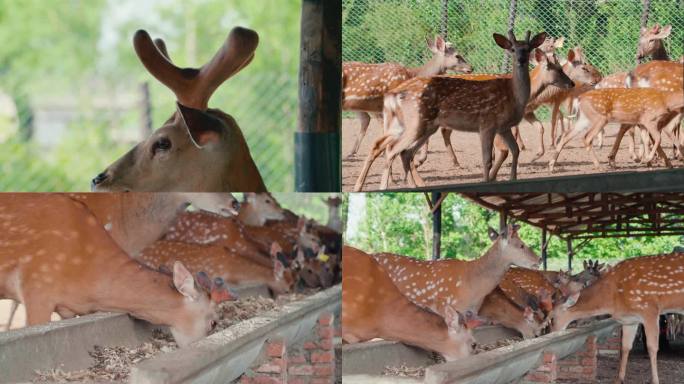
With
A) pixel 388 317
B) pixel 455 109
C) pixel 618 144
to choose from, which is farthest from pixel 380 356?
pixel 618 144

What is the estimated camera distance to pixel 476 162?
4.83 m

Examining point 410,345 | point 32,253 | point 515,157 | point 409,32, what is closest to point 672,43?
point 515,157

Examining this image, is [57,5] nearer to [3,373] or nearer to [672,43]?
[3,373]

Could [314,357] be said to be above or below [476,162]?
below

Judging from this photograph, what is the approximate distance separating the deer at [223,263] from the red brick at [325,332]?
0.23 meters

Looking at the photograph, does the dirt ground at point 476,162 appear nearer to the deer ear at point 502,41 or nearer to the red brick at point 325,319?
the deer ear at point 502,41

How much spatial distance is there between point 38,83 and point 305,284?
222 cm

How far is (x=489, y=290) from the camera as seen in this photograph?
16.6 ft

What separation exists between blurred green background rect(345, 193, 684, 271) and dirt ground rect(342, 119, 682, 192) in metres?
0.13

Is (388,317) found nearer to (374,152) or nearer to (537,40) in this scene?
(374,152)

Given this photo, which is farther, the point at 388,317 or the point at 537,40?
the point at 388,317

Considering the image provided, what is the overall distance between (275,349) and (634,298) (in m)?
1.60

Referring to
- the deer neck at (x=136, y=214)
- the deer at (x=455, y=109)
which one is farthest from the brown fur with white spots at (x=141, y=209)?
the deer at (x=455, y=109)

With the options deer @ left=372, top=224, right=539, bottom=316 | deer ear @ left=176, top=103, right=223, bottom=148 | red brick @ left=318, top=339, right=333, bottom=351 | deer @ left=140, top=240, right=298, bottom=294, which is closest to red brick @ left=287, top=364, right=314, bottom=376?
red brick @ left=318, top=339, right=333, bottom=351
